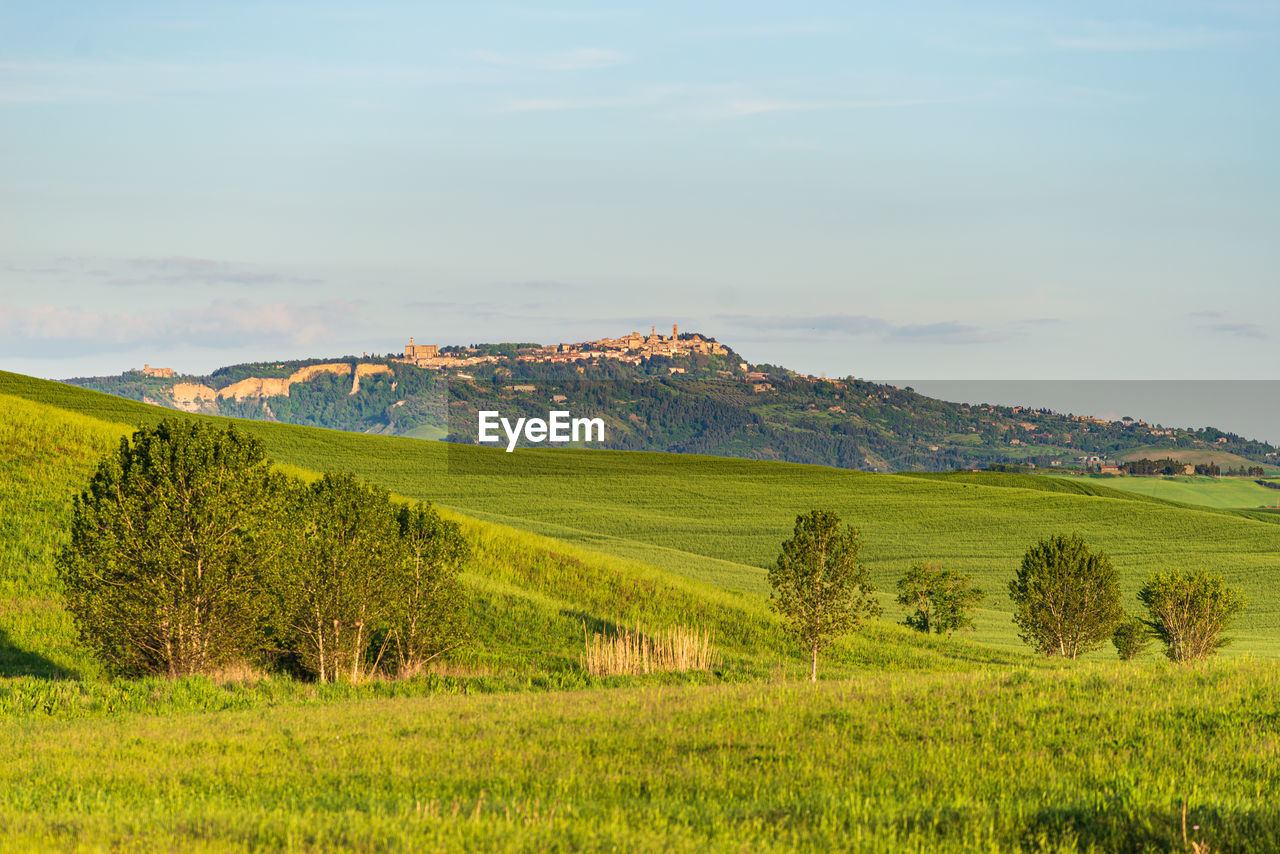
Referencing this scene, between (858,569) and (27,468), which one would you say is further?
(27,468)

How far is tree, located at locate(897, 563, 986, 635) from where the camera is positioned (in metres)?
59.7

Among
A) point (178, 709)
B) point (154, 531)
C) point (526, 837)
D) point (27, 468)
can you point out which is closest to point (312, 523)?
point (154, 531)

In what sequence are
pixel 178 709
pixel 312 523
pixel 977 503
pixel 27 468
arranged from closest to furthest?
pixel 178 709 → pixel 312 523 → pixel 27 468 → pixel 977 503

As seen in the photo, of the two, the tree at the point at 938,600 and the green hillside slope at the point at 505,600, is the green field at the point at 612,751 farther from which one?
the tree at the point at 938,600

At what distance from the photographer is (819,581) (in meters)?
37.3

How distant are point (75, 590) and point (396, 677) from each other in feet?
32.7

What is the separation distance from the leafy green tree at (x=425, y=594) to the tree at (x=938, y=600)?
116 ft

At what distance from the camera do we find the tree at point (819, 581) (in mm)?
36875

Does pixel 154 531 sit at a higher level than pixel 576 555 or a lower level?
higher

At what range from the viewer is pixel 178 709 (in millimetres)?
22828

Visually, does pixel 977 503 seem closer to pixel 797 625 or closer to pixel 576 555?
pixel 576 555

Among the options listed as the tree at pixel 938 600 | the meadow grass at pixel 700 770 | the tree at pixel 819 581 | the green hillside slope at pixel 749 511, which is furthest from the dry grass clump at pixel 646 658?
the tree at pixel 938 600

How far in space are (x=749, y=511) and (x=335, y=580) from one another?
7615 centimetres

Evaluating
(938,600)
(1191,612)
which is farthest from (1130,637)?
(938,600)
